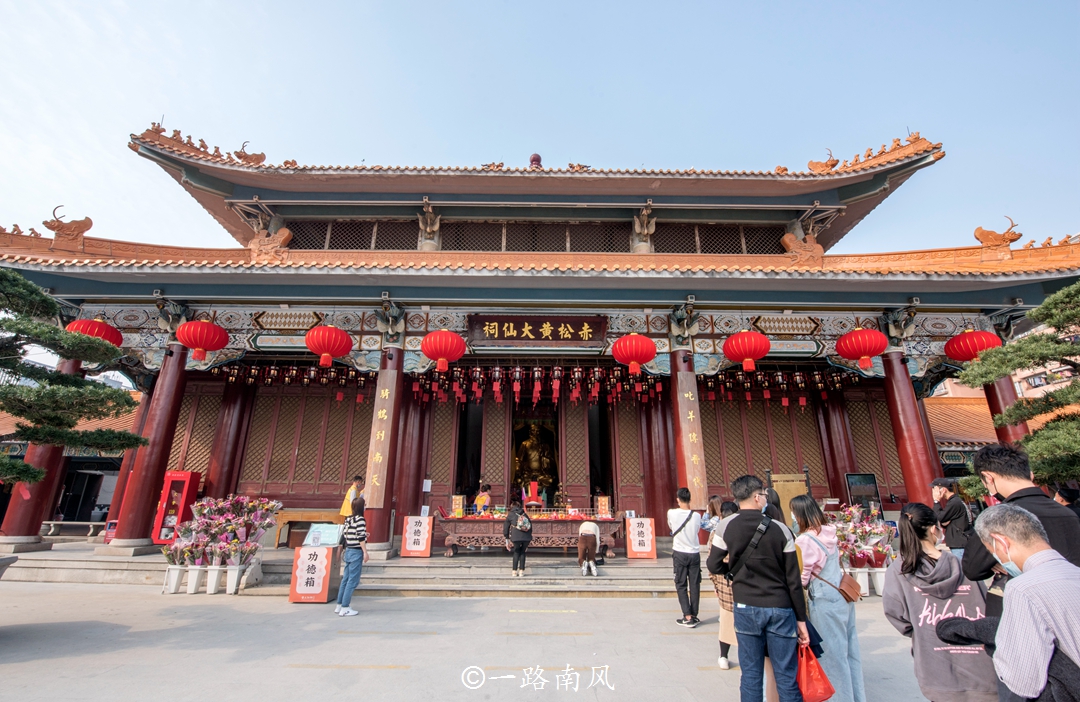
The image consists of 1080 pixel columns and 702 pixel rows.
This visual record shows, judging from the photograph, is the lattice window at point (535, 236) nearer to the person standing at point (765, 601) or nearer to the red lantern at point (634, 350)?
the red lantern at point (634, 350)

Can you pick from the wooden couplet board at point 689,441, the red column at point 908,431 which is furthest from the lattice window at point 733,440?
the red column at point 908,431

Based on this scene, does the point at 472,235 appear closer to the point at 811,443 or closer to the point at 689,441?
the point at 689,441

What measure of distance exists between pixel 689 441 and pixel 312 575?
618 cm

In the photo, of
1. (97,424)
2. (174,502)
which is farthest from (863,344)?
(97,424)

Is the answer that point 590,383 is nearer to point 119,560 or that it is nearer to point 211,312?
point 211,312

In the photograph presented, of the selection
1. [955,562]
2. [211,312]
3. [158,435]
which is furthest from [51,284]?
[955,562]

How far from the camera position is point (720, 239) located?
1147 cm

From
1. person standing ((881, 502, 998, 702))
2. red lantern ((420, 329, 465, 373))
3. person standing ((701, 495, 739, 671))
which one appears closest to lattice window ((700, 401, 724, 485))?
red lantern ((420, 329, 465, 373))

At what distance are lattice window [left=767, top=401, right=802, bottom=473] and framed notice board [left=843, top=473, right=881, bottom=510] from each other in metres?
1.01

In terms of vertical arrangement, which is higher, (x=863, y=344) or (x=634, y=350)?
(x=863, y=344)

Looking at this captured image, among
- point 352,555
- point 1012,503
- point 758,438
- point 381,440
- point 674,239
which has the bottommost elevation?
point 352,555

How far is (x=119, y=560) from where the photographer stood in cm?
746

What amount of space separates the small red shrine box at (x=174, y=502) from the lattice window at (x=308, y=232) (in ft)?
17.6

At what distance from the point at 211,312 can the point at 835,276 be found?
11.3 metres
